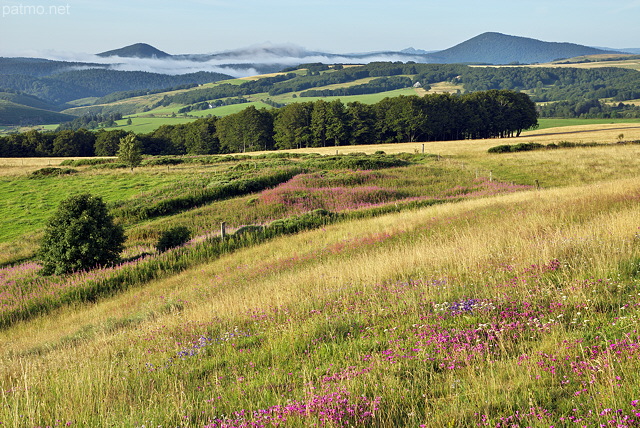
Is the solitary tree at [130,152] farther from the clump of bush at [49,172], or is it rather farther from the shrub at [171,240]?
the shrub at [171,240]

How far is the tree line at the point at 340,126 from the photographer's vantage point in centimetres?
10131

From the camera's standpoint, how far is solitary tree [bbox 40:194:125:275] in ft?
62.8

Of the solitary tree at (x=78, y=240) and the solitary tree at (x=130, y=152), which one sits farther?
the solitary tree at (x=130, y=152)

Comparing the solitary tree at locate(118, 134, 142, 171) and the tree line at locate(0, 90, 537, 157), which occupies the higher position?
the tree line at locate(0, 90, 537, 157)

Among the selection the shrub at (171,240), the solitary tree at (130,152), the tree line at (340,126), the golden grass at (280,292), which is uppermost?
the tree line at (340,126)

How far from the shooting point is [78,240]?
63.7 ft

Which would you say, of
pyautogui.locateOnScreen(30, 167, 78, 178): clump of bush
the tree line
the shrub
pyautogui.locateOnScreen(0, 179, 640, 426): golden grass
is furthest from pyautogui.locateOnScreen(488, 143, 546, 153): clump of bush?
pyautogui.locateOnScreen(30, 167, 78, 178): clump of bush

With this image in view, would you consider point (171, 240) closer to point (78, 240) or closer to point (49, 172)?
point (78, 240)

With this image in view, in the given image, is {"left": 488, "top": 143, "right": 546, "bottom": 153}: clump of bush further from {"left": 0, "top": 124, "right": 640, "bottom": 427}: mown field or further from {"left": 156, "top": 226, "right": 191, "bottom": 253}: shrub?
{"left": 156, "top": 226, "right": 191, "bottom": 253}: shrub

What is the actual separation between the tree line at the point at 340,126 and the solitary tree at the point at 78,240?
278 feet

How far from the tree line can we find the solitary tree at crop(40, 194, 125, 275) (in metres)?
84.6

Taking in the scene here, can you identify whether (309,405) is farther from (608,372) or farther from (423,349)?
(608,372)

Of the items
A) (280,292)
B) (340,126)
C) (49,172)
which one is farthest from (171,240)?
(340,126)

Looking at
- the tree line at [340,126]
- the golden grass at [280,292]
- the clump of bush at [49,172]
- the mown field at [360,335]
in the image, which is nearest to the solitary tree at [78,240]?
the mown field at [360,335]
